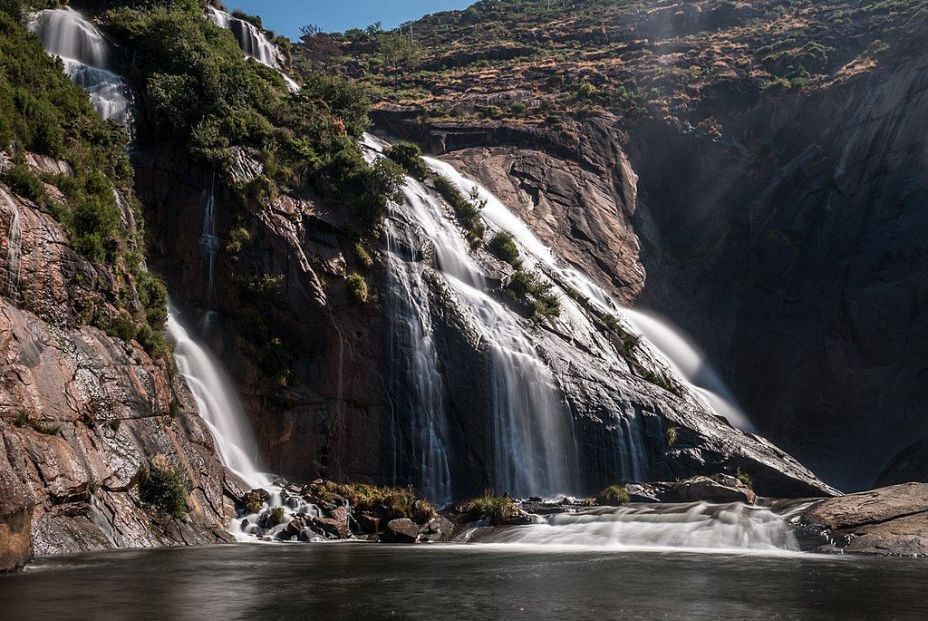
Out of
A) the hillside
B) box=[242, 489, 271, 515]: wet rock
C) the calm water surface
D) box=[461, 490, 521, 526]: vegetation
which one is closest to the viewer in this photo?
the calm water surface

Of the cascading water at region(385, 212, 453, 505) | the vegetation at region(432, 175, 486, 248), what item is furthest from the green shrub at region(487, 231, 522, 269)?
the cascading water at region(385, 212, 453, 505)

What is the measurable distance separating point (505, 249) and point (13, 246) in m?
27.8

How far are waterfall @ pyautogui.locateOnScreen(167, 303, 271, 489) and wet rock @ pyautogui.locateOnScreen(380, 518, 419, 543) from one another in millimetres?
5382

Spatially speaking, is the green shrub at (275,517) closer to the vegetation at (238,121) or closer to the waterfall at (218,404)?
the waterfall at (218,404)

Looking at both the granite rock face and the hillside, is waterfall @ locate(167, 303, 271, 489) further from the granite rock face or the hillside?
the hillside

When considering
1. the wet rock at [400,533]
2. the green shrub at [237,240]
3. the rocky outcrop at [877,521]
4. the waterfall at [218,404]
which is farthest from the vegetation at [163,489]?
the rocky outcrop at [877,521]

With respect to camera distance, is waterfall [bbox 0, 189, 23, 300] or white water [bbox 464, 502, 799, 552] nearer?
waterfall [bbox 0, 189, 23, 300]

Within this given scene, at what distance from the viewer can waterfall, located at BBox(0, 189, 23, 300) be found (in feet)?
68.3

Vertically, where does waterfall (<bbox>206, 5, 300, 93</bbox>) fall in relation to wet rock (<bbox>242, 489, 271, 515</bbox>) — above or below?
above

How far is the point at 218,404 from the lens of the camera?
30.2m

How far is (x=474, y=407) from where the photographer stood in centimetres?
3544

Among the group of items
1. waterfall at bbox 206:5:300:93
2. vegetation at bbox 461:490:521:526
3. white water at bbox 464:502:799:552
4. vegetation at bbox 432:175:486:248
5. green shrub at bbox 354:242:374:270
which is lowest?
white water at bbox 464:502:799:552

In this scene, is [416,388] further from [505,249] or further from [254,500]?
[505,249]

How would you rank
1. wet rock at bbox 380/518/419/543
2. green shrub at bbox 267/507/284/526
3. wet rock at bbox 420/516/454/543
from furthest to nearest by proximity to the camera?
wet rock at bbox 420/516/454/543, wet rock at bbox 380/518/419/543, green shrub at bbox 267/507/284/526
